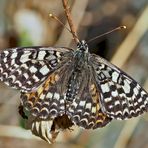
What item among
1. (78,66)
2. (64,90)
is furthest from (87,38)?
(64,90)

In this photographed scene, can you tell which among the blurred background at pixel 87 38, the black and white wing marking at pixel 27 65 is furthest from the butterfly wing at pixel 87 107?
the blurred background at pixel 87 38

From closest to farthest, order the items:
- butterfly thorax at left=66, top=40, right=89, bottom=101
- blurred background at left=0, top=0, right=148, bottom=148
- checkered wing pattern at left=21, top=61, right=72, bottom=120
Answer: checkered wing pattern at left=21, top=61, right=72, bottom=120, butterfly thorax at left=66, top=40, right=89, bottom=101, blurred background at left=0, top=0, right=148, bottom=148

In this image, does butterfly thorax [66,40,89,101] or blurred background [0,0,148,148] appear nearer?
butterfly thorax [66,40,89,101]

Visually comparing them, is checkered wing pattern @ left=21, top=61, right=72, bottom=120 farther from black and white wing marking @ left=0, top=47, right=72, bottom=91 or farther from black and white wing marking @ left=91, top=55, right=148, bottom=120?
black and white wing marking @ left=91, top=55, right=148, bottom=120

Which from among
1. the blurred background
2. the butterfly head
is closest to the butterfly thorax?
the butterfly head

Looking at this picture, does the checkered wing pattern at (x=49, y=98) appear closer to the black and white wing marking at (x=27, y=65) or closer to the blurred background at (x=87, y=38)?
the black and white wing marking at (x=27, y=65)

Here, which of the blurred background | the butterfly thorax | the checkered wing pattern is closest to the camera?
the checkered wing pattern

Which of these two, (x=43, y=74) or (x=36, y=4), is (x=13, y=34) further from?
(x=43, y=74)
